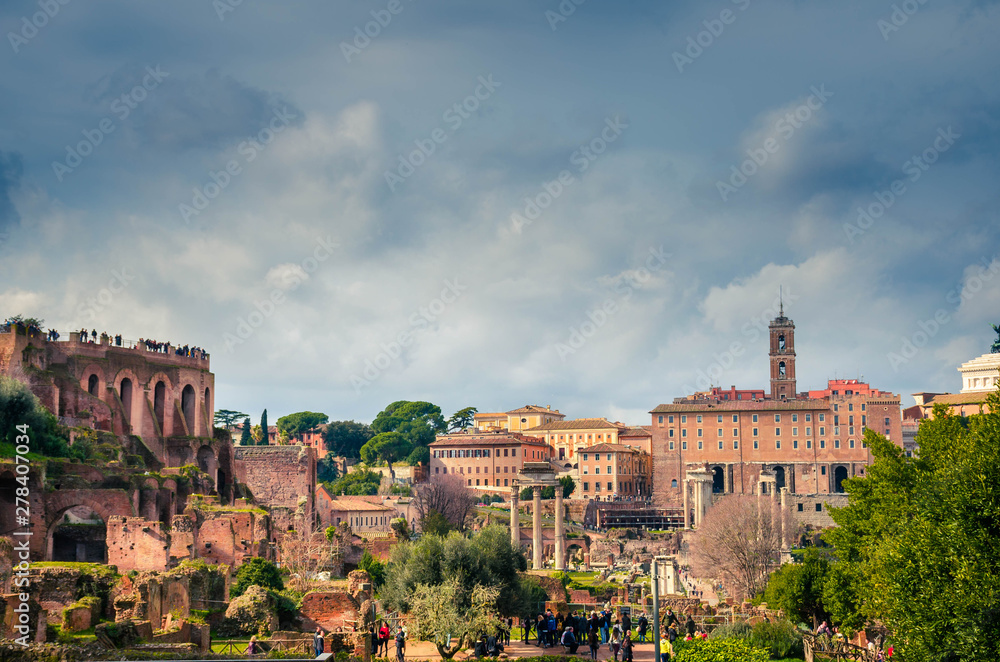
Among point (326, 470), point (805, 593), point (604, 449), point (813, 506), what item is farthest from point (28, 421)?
point (604, 449)

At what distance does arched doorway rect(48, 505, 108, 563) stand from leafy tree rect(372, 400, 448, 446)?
275 ft

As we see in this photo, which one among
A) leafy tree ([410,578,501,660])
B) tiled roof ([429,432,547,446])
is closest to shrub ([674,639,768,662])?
leafy tree ([410,578,501,660])

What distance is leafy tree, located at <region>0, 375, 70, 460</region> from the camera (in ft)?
124

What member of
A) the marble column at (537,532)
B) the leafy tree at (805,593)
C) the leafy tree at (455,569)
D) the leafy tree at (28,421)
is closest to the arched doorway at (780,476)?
the marble column at (537,532)

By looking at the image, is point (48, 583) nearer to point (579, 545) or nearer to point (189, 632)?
point (189, 632)

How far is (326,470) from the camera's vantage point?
380 ft

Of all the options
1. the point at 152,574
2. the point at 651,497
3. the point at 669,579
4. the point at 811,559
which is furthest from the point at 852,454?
the point at 152,574

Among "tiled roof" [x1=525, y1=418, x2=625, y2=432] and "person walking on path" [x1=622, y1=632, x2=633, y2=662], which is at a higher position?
"tiled roof" [x1=525, y1=418, x2=625, y2=432]

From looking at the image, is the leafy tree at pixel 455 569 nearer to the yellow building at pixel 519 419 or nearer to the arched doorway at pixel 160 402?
the arched doorway at pixel 160 402

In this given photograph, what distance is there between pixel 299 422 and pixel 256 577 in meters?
92.1

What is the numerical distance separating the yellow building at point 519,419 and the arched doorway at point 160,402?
79049 millimetres

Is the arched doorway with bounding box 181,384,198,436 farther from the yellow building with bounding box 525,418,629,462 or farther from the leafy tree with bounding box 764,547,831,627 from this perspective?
the yellow building with bounding box 525,418,629,462

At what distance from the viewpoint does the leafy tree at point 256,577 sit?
35.2 m

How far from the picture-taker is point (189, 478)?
4522 centimetres
